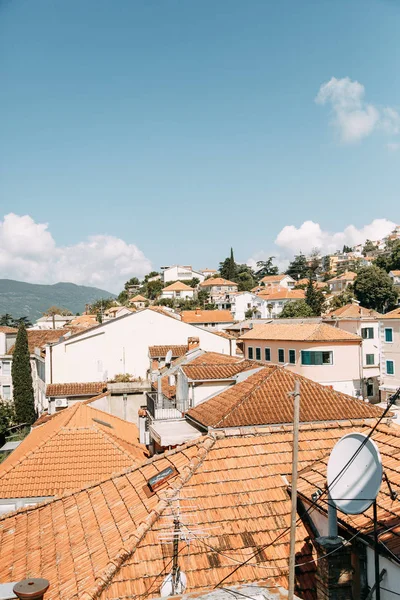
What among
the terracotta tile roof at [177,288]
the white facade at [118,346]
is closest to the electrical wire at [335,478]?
the white facade at [118,346]

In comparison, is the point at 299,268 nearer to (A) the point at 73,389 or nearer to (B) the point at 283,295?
(B) the point at 283,295

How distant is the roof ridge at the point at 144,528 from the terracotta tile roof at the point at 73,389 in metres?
22.5

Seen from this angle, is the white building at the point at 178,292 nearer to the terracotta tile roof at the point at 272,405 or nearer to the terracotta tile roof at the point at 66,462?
the terracotta tile roof at the point at 66,462

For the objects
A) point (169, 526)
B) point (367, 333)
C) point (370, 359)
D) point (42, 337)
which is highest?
Answer: point (42, 337)

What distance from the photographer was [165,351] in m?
35.0

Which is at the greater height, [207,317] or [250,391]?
[207,317]

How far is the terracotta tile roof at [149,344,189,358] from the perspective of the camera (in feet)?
113

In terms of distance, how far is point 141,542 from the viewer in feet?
27.3

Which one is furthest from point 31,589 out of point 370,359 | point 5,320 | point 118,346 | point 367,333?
point 5,320

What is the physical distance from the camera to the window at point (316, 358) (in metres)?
36.9

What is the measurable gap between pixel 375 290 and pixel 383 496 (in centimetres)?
8355

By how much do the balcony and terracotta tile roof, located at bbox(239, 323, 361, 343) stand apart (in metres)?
17.3

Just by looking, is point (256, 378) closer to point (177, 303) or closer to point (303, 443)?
point (303, 443)

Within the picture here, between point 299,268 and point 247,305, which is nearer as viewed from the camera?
point 247,305
